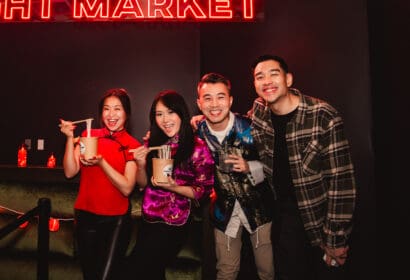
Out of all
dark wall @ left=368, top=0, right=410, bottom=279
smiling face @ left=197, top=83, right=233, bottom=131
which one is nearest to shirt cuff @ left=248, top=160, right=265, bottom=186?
smiling face @ left=197, top=83, right=233, bottom=131

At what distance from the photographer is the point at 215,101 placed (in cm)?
190

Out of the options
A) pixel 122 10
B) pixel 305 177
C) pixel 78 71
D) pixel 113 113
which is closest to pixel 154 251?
pixel 113 113

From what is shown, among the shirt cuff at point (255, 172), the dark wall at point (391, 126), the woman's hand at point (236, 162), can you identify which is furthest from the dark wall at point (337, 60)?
the woman's hand at point (236, 162)

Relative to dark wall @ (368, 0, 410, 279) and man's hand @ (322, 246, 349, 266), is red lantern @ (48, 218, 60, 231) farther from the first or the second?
dark wall @ (368, 0, 410, 279)

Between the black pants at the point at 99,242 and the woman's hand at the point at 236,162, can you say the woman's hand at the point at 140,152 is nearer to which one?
the black pants at the point at 99,242

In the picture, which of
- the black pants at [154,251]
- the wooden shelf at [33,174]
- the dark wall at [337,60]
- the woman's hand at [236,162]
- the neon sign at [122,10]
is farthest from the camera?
the neon sign at [122,10]

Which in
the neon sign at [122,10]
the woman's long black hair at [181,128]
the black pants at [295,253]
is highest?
the neon sign at [122,10]

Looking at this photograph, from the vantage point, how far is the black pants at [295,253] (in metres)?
1.83

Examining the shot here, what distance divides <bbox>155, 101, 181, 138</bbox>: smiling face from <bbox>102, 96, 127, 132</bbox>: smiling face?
27cm

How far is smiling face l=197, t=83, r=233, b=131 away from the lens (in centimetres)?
190

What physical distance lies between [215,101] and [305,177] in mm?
777

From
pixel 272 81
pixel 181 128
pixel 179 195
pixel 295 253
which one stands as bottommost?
pixel 295 253

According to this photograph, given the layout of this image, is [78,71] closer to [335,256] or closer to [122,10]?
[122,10]

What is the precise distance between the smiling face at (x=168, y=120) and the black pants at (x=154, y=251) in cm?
62
